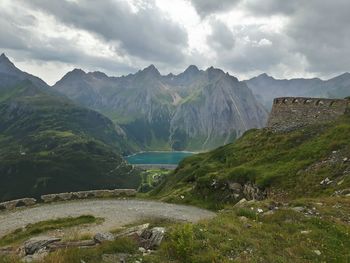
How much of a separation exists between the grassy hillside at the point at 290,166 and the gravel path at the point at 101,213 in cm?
792

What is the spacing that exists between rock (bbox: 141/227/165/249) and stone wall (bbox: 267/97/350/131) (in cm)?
3952

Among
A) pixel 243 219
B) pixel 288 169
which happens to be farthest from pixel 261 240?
pixel 288 169

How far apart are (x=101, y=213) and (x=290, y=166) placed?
66.6ft

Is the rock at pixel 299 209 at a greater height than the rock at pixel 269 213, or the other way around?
the rock at pixel 299 209

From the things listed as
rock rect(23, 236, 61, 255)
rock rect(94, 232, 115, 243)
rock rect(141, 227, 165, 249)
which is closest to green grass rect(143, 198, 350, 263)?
rock rect(141, 227, 165, 249)

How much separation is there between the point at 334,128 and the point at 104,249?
36780 millimetres

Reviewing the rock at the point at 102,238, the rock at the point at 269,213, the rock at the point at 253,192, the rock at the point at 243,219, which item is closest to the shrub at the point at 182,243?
the rock at the point at 102,238

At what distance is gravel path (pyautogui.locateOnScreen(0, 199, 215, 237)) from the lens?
2816cm

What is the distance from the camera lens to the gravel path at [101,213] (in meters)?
28.2

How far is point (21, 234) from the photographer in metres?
25.0

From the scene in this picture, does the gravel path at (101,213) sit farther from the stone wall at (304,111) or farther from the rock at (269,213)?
the stone wall at (304,111)

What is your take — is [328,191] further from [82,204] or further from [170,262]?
[82,204]

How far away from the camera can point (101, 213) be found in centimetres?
3164

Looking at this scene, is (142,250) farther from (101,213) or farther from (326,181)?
(326,181)
